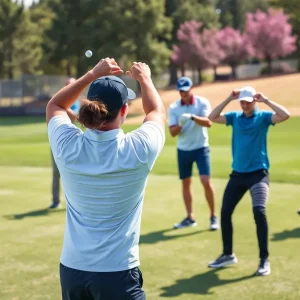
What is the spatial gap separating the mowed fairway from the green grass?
0.01 m

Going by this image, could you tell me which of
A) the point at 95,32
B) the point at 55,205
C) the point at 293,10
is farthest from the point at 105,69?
the point at 293,10

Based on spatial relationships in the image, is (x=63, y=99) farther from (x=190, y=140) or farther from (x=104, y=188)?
(x=190, y=140)

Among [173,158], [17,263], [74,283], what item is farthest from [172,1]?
[74,283]

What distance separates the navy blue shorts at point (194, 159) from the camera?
31.0ft

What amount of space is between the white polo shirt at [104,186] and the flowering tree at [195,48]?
Result: 2177 inches

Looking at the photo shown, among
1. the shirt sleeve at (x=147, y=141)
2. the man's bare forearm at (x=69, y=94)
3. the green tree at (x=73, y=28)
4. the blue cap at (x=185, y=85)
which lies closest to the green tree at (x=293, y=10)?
the green tree at (x=73, y=28)

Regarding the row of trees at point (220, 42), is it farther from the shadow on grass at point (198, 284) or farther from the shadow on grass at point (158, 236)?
the shadow on grass at point (198, 284)

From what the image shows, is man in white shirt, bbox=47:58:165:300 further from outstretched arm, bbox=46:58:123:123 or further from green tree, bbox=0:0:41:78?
green tree, bbox=0:0:41:78

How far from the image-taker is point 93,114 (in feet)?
10.8

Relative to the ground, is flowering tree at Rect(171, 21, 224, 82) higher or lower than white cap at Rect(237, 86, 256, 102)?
higher

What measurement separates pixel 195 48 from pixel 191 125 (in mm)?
49802

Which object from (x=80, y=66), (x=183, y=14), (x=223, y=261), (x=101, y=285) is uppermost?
(x=183, y=14)

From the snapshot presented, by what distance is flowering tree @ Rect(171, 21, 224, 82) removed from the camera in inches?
2292

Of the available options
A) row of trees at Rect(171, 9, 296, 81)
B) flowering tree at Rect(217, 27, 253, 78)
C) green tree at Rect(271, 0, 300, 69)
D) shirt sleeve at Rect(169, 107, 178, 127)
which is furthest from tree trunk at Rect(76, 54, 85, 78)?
shirt sleeve at Rect(169, 107, 178, 127)
